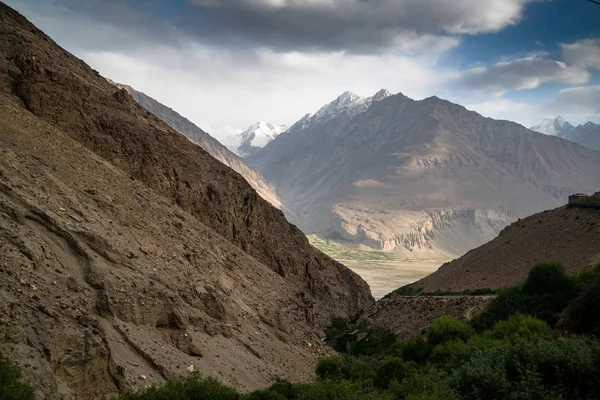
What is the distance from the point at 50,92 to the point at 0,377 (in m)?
23.7

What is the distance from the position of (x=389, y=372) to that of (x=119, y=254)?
42.1ft

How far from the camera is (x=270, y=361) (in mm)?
25219

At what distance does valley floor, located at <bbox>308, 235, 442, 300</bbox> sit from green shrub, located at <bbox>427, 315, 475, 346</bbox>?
6823 cm

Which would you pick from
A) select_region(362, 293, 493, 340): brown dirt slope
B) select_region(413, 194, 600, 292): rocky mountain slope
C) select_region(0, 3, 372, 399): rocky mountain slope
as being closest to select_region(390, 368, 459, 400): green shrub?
select_region(0, 3, 372, 399): rocky mountain slope

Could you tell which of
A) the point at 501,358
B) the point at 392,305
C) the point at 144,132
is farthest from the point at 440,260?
the point at 501,358

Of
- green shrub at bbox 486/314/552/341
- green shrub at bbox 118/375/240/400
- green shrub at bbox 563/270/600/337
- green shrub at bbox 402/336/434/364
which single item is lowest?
green shrub at bbox 402/336/434/364

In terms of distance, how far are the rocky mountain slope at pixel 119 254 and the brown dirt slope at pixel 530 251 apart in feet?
58.3

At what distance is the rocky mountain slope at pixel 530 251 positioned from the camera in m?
43.2

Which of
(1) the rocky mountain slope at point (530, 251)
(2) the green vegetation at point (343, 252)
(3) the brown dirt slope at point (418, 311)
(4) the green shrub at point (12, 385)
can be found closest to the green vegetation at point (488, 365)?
(4) the green shrub at point (12, 385)

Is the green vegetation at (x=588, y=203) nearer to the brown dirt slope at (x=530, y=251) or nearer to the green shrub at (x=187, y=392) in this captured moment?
the brown dirt slope at (x=530, y=251)

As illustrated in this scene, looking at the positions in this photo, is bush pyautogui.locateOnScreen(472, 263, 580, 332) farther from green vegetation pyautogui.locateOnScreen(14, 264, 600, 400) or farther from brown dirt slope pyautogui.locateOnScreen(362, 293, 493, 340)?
brown dirt slope pyautogui.locateOnScreen(362, 293, 493, 340)

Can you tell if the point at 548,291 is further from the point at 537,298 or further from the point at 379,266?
the point at 379,266

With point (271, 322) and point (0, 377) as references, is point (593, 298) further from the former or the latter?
point (0, 377)

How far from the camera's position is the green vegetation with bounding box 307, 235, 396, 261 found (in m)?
168
